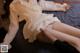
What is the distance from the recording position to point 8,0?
7.89 feet

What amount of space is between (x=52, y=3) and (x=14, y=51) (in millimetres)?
819

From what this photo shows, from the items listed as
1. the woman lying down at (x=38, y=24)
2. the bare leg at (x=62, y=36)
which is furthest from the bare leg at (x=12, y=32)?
the bare leg at (x=62, y=36)

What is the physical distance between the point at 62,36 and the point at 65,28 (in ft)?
0.50

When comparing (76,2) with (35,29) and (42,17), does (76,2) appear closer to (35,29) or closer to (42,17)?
(42,17)

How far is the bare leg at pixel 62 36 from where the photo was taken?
1.41 metres

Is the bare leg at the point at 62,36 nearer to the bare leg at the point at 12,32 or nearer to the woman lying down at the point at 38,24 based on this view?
the woman lying down at the point at 38,24

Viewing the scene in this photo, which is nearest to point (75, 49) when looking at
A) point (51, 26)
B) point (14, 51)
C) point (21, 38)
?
point (51, 26)

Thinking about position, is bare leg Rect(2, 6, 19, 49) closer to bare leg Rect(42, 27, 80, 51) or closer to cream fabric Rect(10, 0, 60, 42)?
cream fabric Rect(10, 0, 60, 42)

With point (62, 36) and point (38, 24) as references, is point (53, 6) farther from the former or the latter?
point (62, 36)

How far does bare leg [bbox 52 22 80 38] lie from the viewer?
1545 mm

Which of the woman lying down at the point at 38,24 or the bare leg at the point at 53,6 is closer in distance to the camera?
the woman lying down at the point at 38,24

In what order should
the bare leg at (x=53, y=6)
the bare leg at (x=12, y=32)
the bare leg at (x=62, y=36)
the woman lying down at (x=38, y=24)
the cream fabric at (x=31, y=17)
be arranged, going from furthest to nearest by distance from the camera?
1. the bare leg at (x=53, y=6)
2. the bare leg at (x=12, y=32)
3. the cream fabric at (x=31, y=17)
4. the woman lying down at (x=38, y=24)
5. the bare leg at (x=62, y=36)

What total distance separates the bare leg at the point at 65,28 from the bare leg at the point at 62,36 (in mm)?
67

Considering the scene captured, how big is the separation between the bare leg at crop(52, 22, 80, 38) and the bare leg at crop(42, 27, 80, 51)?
67 millimetres
